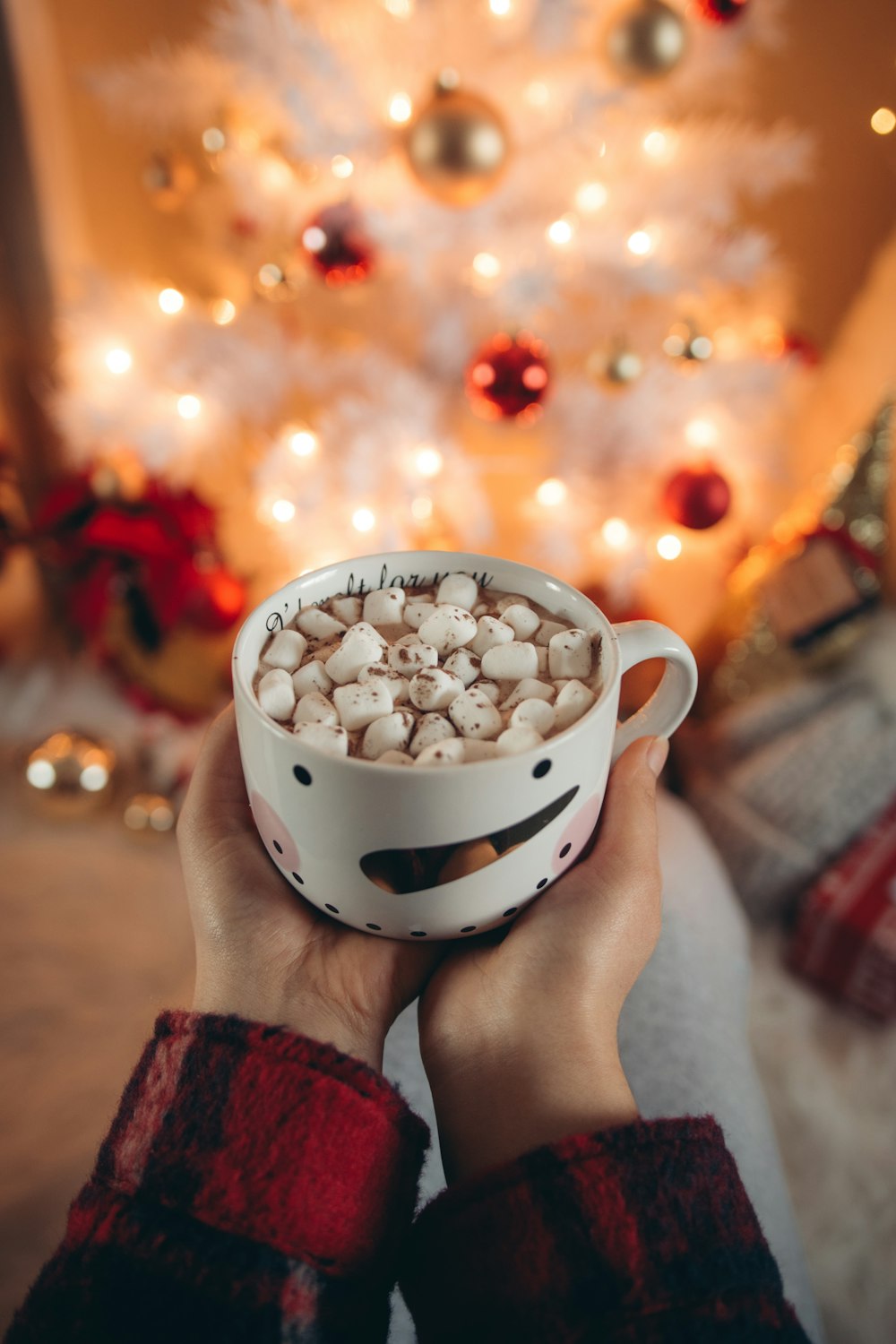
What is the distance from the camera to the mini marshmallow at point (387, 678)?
56 cm

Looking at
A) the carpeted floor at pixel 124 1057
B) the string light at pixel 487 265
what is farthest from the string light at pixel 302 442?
the carpeted floor at pixel 124 1057

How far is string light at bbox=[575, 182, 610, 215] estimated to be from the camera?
1.22 meters

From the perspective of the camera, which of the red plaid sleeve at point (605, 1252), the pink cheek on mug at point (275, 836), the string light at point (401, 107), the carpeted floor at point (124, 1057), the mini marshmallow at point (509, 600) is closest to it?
the red plaid sleeve at point (605, 1252)

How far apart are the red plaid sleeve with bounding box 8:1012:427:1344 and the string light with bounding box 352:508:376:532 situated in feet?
3.23

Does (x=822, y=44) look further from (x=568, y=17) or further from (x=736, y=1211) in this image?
(x=736, y=1211)

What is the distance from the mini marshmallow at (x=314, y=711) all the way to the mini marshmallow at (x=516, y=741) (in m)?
0.11

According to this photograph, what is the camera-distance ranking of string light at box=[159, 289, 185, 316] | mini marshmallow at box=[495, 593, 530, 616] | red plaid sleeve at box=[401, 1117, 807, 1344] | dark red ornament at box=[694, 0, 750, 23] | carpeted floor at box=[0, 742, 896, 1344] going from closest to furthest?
red plaid sleeve at box=[401, 1117, 807, 1344] < mini marshmallow at box=[495, 593, 530, 616] < carpeted floor at box=[0, 742, 896, 1344] < dark red ornament at box=[694, 0, 750, 23] < string light at box=[159, 289, 185, 316]

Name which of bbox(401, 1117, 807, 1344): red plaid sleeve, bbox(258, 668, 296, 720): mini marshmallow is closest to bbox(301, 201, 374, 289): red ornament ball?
bbox(258, 668, 296, 720): mini marshmallow

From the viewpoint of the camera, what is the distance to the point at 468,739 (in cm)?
53

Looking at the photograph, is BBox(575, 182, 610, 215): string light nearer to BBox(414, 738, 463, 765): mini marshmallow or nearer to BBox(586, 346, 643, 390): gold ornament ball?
BBox(586, 346, 643, 390): gold ornament ball

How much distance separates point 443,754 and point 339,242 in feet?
3.19

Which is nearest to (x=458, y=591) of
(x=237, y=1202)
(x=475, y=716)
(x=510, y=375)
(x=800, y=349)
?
(x=475, y=716)

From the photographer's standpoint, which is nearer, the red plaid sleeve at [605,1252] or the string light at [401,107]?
the red plaid sleeve at [605,1252]

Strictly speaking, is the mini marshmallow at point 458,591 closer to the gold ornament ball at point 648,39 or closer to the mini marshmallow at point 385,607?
the mini marshmallow at point 385,607
